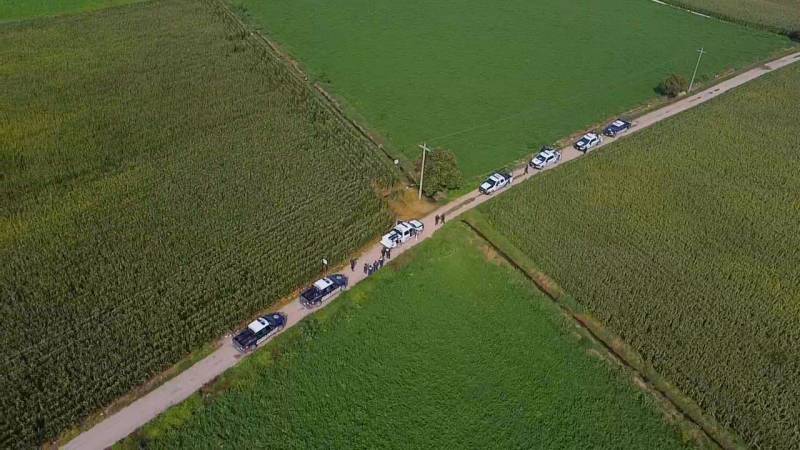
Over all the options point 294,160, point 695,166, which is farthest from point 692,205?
point 294,160

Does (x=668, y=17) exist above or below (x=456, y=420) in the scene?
above

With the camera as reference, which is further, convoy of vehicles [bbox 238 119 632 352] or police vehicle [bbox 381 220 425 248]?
police vehicle [bbox 381 220 425 248]

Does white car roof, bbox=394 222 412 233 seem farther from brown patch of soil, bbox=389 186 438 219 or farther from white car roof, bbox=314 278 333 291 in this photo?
white car roof, bbox=314 278 333 291

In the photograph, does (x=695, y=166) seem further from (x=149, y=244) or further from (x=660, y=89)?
(x=149, y=244)

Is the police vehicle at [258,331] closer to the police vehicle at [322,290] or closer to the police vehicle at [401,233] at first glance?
the police vehicle at [322,290]

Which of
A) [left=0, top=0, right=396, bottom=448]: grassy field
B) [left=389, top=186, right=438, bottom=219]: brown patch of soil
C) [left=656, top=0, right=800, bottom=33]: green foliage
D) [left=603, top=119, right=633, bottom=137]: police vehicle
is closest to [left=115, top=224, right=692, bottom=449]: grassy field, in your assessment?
[left=0, top=0, right=396, bottom=448]: grassy field

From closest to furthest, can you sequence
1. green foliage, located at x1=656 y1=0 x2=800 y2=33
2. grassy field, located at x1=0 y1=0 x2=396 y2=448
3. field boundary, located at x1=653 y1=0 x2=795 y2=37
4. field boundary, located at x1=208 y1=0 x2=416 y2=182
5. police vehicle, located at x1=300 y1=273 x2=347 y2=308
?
grassy field, located at x1=0 y1=0 x2=396 y2=448
police vehicle, located at x1=300 y1=273 x2=347 y2=308
field boundary, located at x1=208 y1=0 x2=416 y2=182
field boundary, located at x1=653 y1=0 x2=795 y2=37
green foliage, located at x1=656 y1=0 x2=800 y2=33

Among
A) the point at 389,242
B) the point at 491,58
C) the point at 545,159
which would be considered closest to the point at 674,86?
the point at 491,58
